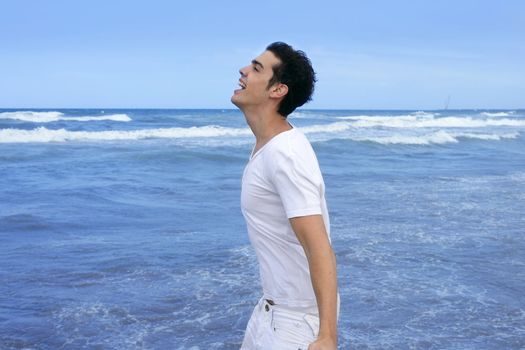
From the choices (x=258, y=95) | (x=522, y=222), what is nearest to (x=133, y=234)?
(x=522, y=222)

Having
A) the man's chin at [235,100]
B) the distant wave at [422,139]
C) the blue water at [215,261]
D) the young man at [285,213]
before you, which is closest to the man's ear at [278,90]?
the young man at [285,213]

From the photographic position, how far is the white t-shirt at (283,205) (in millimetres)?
2002

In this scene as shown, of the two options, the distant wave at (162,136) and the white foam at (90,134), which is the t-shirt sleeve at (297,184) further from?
the white foam at (90,134)

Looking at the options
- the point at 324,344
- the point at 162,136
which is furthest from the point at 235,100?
the point at 162,136

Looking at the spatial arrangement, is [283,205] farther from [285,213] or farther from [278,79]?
[278,79]

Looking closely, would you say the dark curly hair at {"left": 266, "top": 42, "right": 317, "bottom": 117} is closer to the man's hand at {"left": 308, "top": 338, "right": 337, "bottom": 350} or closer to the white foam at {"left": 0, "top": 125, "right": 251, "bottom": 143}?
the man's hand at {"left": 308, "top": 338, "right": 337, "bottom": 350}

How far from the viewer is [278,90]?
2.23 meters

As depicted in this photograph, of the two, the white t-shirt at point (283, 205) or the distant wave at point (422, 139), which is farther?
the distant wave at point (422, 139)

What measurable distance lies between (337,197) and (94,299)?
6.59 m

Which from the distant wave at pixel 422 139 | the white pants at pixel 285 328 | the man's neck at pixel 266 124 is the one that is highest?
the man's neck at pixel 266 124

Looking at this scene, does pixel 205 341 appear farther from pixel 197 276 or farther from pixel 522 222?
pixel 522 222

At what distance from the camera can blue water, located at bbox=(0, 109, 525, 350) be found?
5.15 m

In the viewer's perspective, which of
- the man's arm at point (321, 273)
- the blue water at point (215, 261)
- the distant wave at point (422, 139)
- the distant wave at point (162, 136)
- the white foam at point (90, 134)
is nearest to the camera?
the man's arm at point (321, 273)

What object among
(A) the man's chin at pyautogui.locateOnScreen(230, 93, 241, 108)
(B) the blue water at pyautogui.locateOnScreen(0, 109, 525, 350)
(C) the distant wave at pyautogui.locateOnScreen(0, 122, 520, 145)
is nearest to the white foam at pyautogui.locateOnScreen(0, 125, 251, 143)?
(C) the distant wave at pyautogui.locateOnScreen(0, 122, 520, 145)
